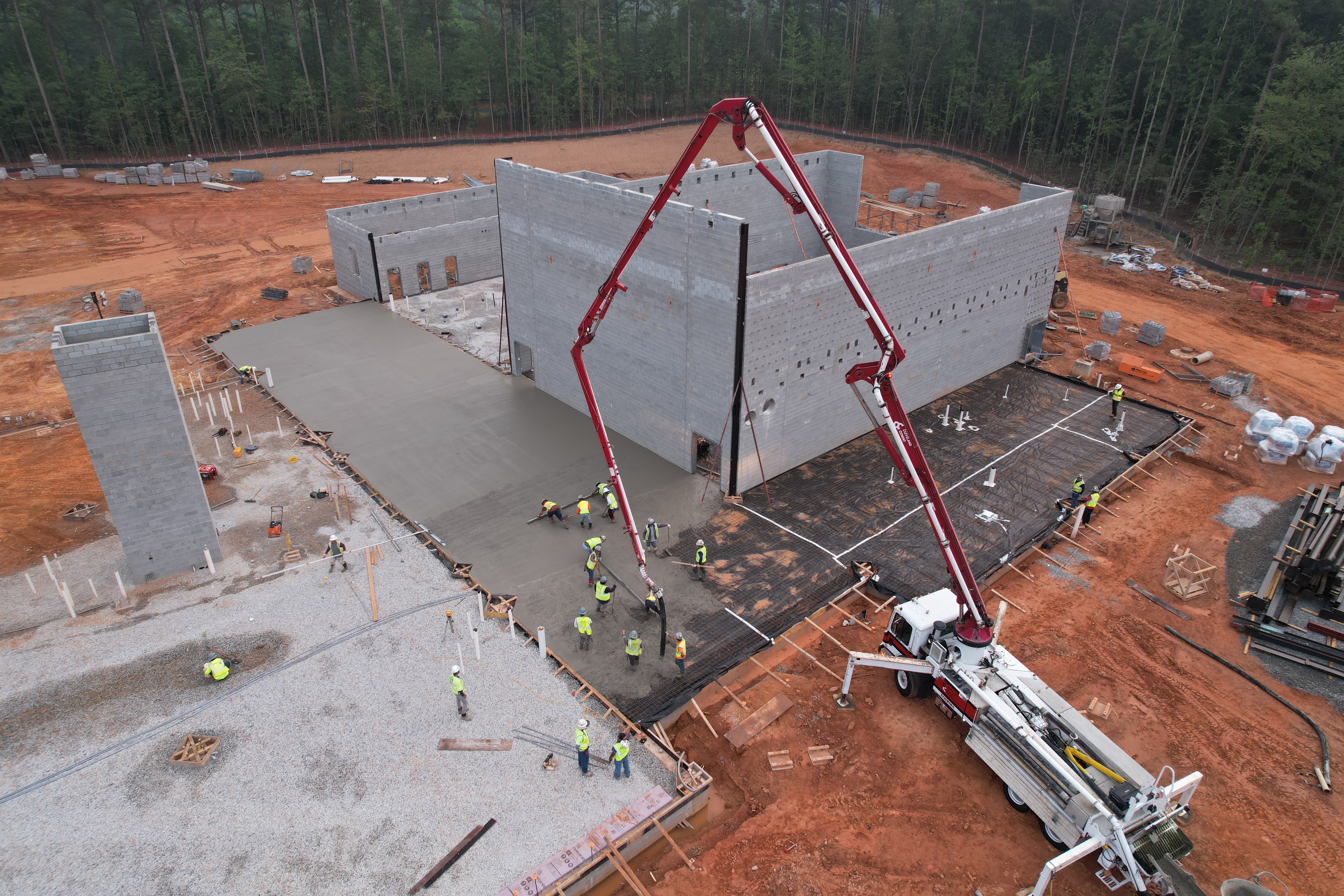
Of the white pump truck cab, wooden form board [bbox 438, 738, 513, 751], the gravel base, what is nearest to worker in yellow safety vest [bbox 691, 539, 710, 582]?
the white pump truck cab

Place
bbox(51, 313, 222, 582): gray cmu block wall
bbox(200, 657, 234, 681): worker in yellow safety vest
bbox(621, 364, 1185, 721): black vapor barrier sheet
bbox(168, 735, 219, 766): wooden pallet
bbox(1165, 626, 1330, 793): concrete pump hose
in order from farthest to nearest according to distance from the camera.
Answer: bbox(621, 364, 1185, 721): black vapor barrier sheet < bbox(51, 313, 222, 582): gray cmu block wall < bbox(200, 657, 234, 681): worker in yellow safety vest < bbox(1165, 626, 1330, 793): concrete pump hose < bbox(168, 735, 219, 766): wooden pallet

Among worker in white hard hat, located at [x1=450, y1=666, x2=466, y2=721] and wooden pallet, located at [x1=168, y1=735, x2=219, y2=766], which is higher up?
worker in white hard hat, located at [x1=450, y1=666, x2=466, y2=721]

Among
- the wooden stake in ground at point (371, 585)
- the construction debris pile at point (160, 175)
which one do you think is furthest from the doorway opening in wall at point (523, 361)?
the construction debris pile at point (160, 175)

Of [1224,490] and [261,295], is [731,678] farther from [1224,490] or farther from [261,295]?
[261,295]

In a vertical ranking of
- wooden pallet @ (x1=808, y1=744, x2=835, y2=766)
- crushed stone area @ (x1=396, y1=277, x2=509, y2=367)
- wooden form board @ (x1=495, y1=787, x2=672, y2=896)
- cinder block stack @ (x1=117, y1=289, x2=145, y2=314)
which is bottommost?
wooden pallet @ (x1=808, y1=744, x2=835, y2=766)

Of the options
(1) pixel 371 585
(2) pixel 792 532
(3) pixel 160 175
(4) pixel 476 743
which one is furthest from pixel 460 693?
(3) pixel 160 175

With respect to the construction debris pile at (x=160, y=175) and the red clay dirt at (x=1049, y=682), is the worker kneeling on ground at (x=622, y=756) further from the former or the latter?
the construction debris pile at (x=160, y=175)

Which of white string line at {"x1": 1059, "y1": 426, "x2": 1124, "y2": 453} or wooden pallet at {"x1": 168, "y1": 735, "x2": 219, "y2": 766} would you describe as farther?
white string line at {"x1": 1059, "y1": 426, "x2": 1124, "y2": 453}

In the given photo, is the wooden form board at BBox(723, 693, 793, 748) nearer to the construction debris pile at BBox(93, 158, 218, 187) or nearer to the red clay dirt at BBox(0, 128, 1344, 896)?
the red clay dirt at BBox(0, 128, 1344, 896)

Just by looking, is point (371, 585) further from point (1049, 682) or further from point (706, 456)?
point (1049, 682)
